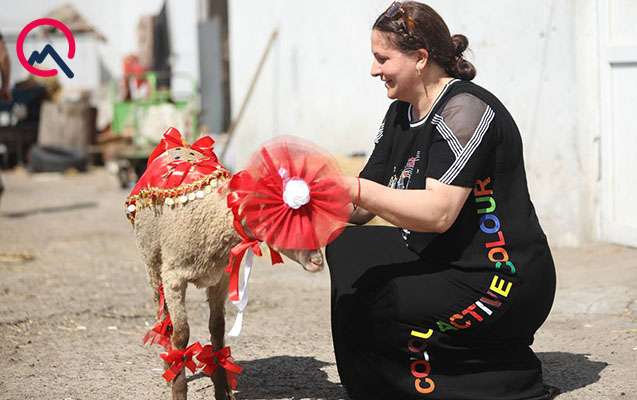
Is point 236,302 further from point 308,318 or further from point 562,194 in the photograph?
point 562,194

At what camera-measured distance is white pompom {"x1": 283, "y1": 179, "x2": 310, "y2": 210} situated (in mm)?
2537

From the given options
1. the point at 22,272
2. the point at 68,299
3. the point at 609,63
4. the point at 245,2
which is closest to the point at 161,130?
the point at 245,2

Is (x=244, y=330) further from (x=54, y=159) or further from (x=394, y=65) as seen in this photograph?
(x=54, y=159)

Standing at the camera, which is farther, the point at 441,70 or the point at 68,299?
the point at 68,299

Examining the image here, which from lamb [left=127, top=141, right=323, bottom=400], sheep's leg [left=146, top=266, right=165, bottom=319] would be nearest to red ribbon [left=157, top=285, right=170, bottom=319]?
sheep's leg [left=146, top=266, right=165, bottom=319]

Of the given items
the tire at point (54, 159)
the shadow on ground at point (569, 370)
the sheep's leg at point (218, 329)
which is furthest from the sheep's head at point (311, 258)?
the tire at point (54, 159)

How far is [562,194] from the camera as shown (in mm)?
5805

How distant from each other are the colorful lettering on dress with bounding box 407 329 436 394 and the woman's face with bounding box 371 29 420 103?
939 millimetres

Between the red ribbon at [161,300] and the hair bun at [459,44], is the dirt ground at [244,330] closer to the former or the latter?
the red ribbon at [161,300]

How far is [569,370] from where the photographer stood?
3.56m

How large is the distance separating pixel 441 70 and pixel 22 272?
431cm

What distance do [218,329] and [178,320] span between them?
31 centimetres

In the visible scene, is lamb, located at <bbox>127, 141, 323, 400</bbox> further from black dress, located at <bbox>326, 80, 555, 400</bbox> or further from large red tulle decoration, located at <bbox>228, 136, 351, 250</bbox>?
black dress, located at <bbox>326, 80, 555, 400</bbox>

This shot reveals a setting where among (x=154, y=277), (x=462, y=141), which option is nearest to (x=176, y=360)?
(x=154, y=277)
